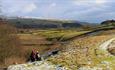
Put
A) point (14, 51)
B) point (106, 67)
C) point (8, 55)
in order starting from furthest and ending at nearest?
point (14, 51) → point (8, 55) → point (106, 67)

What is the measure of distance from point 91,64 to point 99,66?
4.29 ft

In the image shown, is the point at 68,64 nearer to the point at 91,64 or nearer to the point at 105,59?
the point at 91,64

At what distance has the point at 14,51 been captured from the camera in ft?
282

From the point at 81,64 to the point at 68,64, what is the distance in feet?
4.24

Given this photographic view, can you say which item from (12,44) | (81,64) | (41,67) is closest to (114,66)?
(81,64)

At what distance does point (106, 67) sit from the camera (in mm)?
33156

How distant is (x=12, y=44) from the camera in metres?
87.1

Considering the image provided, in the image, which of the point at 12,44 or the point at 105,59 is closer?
the point at 105,59

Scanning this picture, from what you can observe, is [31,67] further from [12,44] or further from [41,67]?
[12,44]

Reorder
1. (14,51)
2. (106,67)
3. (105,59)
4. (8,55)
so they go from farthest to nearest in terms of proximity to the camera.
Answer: (14,51) < (8,55) < (105,59) < (106,67)

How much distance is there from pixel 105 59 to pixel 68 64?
4693 millimetres

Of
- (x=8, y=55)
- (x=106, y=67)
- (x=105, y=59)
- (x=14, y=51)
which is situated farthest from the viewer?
(x=14, y=51)

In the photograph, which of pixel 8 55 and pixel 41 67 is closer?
pixel 41 67

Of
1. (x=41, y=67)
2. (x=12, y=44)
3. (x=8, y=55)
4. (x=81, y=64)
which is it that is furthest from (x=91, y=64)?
(x=12, y=44)
